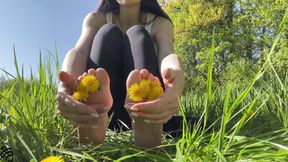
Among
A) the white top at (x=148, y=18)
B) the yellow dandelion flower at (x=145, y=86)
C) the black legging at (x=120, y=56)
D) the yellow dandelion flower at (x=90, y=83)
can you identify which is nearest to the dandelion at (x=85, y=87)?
the yellow dandelion flower at (x=90, y=83)

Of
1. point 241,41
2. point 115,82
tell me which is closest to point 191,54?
point 241,41

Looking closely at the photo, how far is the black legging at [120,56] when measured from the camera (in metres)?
1.16

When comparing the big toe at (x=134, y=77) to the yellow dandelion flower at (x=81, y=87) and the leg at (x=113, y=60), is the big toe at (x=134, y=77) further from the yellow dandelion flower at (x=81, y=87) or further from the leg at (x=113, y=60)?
the leg at (x=113, y=60)

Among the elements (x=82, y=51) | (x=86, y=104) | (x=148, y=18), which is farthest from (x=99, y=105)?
(x=148, y=18)

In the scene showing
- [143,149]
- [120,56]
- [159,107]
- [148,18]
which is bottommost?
[143,149]

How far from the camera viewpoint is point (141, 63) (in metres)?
1.13

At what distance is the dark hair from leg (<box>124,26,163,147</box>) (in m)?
0.36

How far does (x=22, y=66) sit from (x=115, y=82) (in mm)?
351

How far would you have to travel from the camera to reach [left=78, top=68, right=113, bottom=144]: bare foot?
0.88 meters

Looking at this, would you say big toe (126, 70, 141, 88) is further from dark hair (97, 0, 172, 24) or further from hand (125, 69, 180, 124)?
dark hair (97, 0, 172, 24)

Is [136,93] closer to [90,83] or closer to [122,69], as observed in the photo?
[90,83]

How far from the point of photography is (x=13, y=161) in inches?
31.5

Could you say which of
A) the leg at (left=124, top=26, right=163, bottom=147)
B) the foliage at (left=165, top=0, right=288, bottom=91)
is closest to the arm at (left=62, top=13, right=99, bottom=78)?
the leg at (left=124, top=26, right=163, bottom=147)

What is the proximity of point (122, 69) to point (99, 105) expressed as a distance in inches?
18.5
